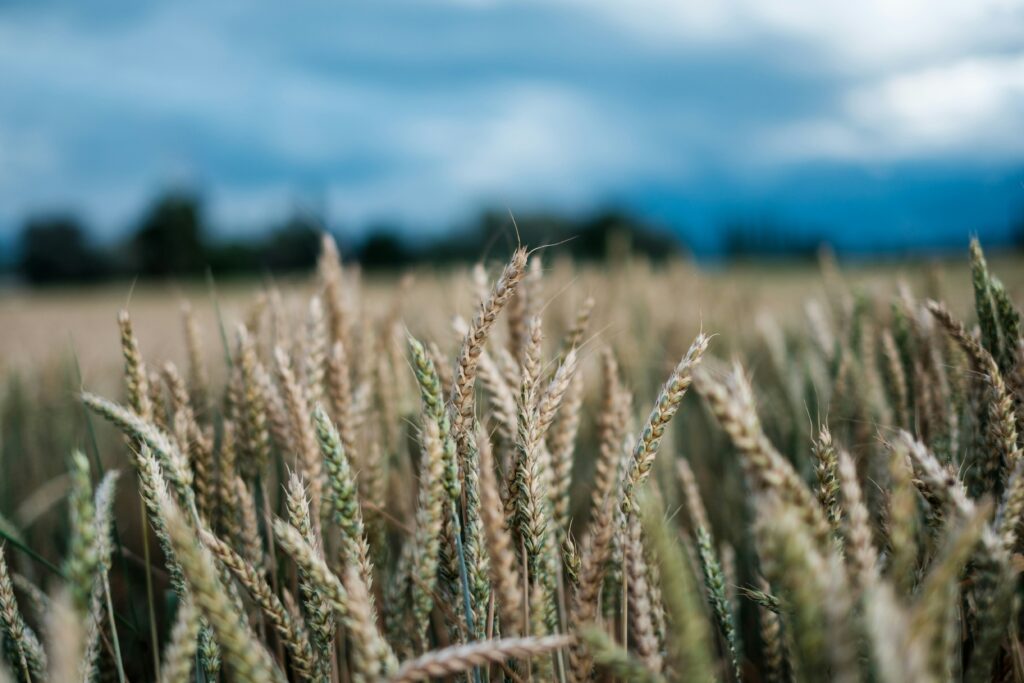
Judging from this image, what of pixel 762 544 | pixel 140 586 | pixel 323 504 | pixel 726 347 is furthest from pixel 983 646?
pixel 726 347

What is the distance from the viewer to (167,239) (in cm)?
4144

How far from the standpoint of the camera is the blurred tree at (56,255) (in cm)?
4122

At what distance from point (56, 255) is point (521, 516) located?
52.0 meters

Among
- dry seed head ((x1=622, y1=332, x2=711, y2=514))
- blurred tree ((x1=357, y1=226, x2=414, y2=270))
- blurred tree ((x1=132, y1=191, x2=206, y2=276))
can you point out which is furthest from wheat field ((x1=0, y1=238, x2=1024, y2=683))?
blurred tree ((x1=132, y1=191, x2=206, y2=276))

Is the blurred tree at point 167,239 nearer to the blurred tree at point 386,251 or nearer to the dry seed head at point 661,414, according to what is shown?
the blurred tree at point 386,251

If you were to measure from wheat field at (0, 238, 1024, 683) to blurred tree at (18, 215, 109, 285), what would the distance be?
47.1 metres

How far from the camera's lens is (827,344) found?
2.02 metres

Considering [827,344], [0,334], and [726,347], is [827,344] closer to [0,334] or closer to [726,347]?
[726,347]

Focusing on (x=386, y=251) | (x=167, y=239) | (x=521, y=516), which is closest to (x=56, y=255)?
(x=167, y=239)

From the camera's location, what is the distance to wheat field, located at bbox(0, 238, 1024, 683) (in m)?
0.69

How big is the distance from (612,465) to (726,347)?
243cm

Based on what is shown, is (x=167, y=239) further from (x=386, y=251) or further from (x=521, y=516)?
(x=521, y=516)

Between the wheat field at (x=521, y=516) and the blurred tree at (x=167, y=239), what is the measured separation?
43.8 metres

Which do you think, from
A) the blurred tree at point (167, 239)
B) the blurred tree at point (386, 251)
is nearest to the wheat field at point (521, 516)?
the blurred tree at point (386, 251)
